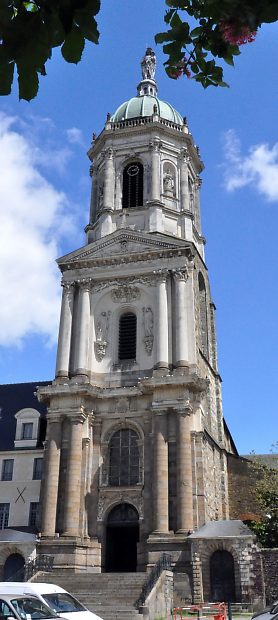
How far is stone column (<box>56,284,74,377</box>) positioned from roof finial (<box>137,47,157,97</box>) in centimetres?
2166

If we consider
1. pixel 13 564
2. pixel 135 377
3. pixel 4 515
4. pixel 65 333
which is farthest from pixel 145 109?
pixel 13 564

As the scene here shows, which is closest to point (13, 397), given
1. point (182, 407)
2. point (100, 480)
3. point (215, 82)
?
point (100, 480)

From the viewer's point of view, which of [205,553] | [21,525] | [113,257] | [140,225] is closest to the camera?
[205,553]

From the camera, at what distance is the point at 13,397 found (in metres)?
45.6

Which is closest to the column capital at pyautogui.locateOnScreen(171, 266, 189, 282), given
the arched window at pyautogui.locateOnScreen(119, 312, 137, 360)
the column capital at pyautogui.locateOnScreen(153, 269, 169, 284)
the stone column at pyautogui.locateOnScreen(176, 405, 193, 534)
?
the column capital at pyautogui.locateOnScreen(153, 269, 169, 284)

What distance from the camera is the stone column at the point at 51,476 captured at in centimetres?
3344

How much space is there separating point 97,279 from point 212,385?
36.8ft

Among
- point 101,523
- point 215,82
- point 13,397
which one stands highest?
point 13,397

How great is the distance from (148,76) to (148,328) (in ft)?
90.4

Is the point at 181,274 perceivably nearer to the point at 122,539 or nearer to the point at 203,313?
the point at 203,313

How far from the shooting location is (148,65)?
55562 mm

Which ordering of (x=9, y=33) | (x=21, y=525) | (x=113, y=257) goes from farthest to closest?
(x=113, y=257) → (x=21, y=525) → (x=9, y=33)

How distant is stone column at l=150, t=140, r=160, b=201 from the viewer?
143ft

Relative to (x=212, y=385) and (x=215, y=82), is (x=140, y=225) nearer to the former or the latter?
(x=212, y=385)
